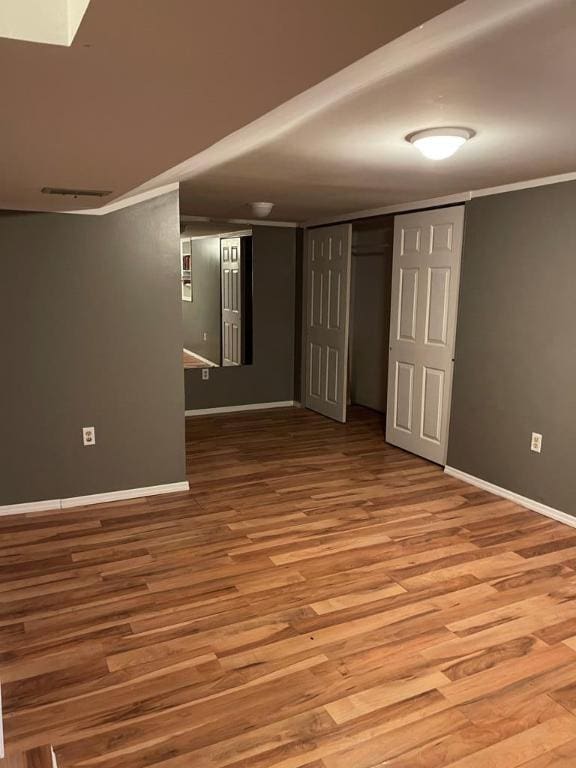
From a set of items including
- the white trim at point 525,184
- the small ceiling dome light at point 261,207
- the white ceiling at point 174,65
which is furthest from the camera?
the small ceiling dome light at point 261,207

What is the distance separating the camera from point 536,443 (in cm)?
375

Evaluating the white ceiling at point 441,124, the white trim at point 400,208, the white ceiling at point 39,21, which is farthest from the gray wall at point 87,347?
the white ceiling at point 39,21

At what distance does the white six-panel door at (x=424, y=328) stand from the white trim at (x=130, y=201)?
78.4 inches

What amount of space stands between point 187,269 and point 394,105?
4.05 m

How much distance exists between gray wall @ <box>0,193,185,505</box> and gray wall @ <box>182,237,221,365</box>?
2.18 metres

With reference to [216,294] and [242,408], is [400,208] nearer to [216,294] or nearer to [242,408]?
[216,294]

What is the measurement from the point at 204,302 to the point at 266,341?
845 millimetres

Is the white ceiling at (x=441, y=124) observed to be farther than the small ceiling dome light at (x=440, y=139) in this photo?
No

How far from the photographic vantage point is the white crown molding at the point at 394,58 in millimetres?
1295

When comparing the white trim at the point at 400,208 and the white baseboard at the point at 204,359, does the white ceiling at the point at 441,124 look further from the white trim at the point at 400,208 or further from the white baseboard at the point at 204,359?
the white baseboard at the point at 204,359

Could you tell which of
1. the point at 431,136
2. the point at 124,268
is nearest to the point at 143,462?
the point at 124,268

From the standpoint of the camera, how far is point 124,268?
3619 mm

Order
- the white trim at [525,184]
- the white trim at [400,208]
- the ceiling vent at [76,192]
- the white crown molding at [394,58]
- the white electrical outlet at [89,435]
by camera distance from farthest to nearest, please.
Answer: the white trim at [400,208] < the white electrical outlet at [89,435] < the white trim at [525,184] < the ceiling vent at [76,192] < the white crown molding at [394,58]

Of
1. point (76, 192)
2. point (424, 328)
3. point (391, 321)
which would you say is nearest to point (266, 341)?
point (391, 321)
